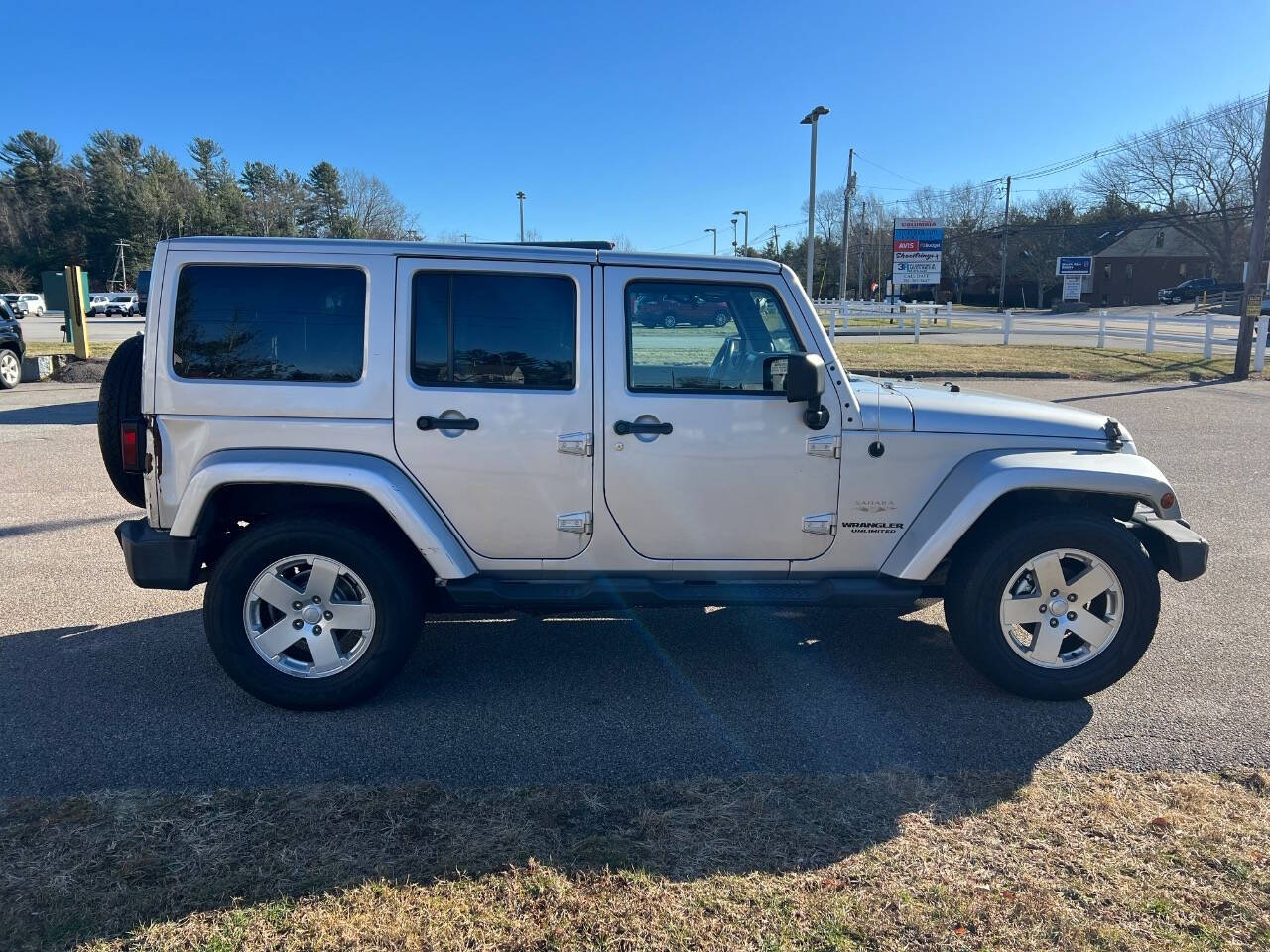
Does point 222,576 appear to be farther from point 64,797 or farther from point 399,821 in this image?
point 399,821

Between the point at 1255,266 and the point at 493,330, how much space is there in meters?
19.3

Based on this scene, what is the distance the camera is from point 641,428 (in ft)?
12.9

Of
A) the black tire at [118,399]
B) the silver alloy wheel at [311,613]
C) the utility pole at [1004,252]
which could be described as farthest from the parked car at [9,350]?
the utility pole at [1004,252]

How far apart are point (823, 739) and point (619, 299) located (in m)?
2.13

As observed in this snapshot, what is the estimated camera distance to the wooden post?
18361 millimetres

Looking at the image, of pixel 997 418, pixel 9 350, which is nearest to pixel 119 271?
pixel 9 350

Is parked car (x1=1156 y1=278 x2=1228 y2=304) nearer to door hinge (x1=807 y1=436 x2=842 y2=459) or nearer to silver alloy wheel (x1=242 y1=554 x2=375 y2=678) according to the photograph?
door hinge (x1=807 y1=436 x2=842 y2=459)

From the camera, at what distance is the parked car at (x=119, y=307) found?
53469 mm

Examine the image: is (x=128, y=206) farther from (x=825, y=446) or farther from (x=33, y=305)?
(x=825, y=446)

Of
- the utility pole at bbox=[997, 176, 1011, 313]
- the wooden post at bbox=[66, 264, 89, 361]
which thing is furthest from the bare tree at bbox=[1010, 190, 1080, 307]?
the wooden post at bbox=[66, 264, 89, 361]

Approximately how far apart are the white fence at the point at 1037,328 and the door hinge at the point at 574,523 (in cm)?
1726

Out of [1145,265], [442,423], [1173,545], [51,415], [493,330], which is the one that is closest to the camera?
[442,423]

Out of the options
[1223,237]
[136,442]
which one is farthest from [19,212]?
[1223,237]

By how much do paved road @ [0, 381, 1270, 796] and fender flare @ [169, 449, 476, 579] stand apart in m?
0.81
